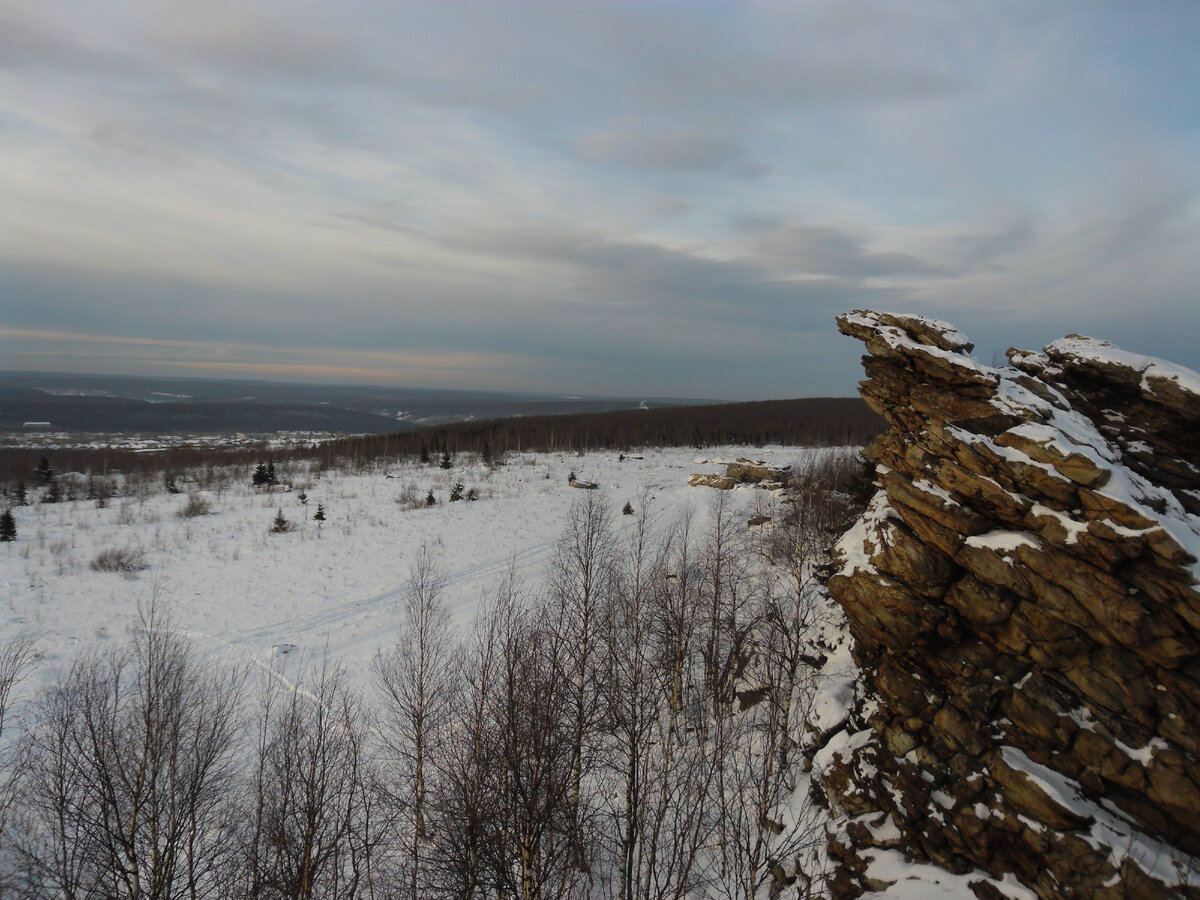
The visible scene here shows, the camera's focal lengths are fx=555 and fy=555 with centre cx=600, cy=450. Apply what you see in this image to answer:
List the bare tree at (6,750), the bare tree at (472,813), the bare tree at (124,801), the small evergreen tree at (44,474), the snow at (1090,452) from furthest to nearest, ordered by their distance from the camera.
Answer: the small evergreen tree at (44,474) < the bare tree at (472,813) < the bare tree at (6,750) < the bare tree at (124,801) < the snow at (1090,452)

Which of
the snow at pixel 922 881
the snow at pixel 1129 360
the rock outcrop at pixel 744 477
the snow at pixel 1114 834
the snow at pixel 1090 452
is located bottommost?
the snow at pixel 922 881

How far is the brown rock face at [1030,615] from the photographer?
29.0 feet

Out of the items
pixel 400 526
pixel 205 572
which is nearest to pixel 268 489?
pixel 400 526

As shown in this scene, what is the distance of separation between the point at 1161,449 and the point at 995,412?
3955 mm

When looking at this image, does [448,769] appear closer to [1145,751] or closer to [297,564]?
[1145,751]

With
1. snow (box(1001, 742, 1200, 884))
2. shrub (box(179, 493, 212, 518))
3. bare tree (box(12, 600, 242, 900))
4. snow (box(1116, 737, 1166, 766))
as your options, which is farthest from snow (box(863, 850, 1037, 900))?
shrub (box(179, 493, 212, 518))

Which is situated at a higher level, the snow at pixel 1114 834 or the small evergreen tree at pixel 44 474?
the snow at pixel 1114 834

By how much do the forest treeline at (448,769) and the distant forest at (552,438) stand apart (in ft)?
199

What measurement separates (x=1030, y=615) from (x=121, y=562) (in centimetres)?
3992

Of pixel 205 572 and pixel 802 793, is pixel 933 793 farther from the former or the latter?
pixel 205 572

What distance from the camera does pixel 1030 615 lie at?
33.8ft

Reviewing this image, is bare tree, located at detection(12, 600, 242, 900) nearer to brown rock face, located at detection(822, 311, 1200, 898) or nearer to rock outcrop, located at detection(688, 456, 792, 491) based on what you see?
brown rock face, located at detection(822, 311, 1200, 898)

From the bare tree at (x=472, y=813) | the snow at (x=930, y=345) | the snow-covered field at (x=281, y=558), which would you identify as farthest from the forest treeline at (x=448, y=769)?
the snow at (x=930, y=345)

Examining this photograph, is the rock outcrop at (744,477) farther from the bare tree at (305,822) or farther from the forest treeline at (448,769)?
the bare tree at (305,822)
